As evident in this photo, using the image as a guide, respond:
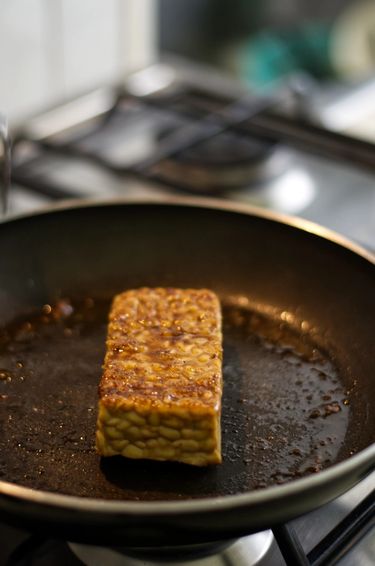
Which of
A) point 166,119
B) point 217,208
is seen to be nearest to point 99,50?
point 166,119

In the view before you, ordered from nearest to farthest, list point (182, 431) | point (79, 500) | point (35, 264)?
point (79, 500)
point (182, 431)
point (35, 264)

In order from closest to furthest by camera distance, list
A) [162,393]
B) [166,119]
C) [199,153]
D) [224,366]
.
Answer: [162,393]
[224,366]
[199,153]
[166,119]

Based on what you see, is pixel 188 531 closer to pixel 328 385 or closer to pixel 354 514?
pixel 354 514

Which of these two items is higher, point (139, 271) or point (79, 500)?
point (79, 500)

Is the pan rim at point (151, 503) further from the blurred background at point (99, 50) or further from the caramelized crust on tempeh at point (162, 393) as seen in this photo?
the blurred background at point (99, 50)

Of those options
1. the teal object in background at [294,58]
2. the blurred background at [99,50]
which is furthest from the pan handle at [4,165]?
the teal object in background at [294,58]

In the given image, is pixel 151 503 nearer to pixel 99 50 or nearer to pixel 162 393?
pixel 162 393

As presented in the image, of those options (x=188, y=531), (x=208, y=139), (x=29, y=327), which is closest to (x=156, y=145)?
(x=208, y=139)
